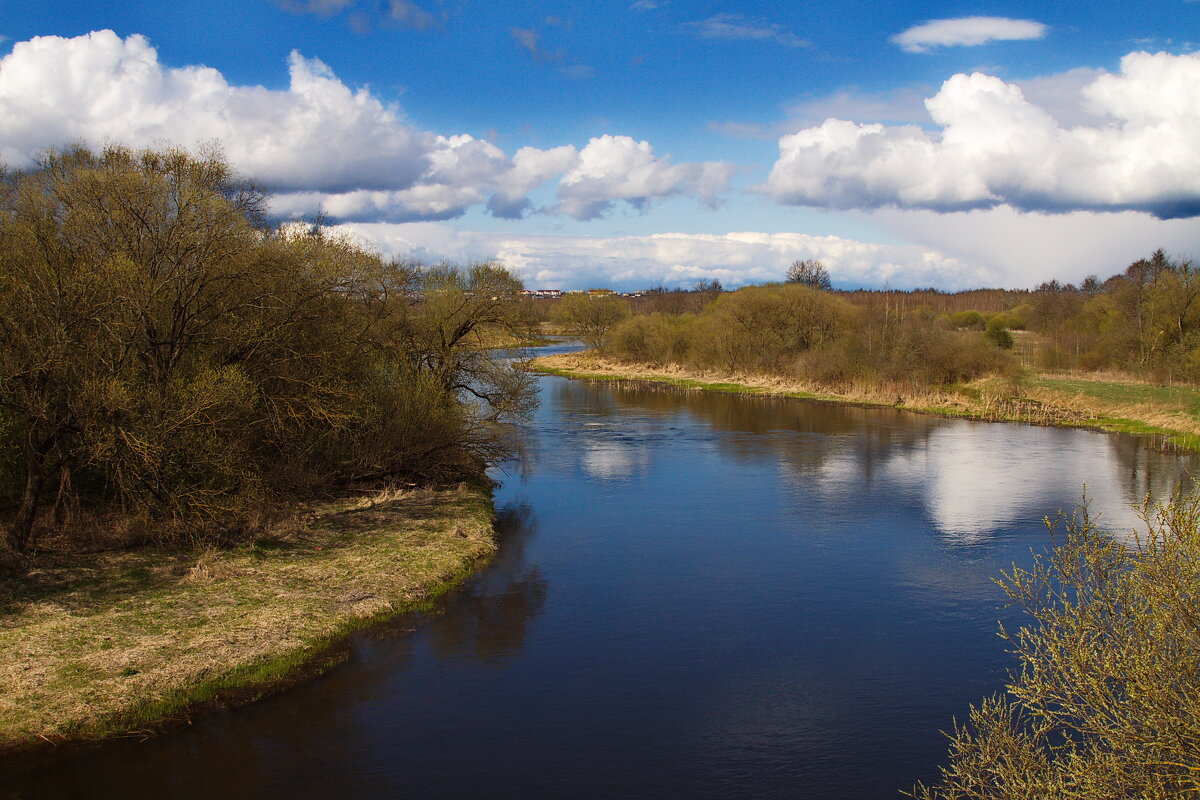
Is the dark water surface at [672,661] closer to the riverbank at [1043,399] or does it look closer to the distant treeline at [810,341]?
the riverbank at [1043,399]

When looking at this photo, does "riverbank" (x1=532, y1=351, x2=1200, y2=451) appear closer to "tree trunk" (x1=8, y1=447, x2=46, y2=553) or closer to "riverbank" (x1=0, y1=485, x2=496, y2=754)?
"riverbank" (x1=0, y1=485, x2=496, y2=754)

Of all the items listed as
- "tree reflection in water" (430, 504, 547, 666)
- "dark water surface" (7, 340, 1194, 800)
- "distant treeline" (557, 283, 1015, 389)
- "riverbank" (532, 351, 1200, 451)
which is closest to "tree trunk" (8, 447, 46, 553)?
"dark water surface" (7, 340, 1194, 800)

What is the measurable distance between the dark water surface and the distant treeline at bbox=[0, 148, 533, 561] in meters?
5.07

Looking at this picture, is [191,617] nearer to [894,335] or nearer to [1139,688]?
[1139,688]

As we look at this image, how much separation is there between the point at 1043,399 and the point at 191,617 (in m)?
43.8

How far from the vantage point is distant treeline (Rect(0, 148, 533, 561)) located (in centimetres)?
1482

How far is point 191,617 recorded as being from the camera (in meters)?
13.9

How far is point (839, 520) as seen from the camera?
2319 centimetres

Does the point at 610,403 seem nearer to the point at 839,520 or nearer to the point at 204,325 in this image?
the point at 839,520

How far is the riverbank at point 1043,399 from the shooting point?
37562 millimetres

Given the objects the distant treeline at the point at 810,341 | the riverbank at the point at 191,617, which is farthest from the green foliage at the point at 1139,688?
the distant treeline at the point at 810,341

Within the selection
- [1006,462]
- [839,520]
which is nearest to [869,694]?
[839,520]

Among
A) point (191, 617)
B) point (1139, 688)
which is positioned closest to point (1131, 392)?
point (1139, 688)

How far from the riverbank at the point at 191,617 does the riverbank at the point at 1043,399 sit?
3193 centimetres
